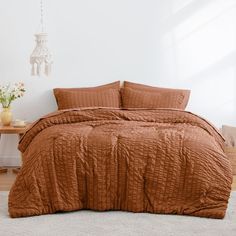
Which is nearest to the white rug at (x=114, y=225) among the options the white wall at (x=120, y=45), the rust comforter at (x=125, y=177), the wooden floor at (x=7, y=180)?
the rust comforter at (x=125, y=177)

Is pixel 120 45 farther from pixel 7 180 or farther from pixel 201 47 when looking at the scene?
pixel 7 180

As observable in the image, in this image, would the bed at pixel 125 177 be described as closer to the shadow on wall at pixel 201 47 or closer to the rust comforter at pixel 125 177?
the rust comforter at pixel 125 177

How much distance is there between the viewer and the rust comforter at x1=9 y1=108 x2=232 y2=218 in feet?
12.6

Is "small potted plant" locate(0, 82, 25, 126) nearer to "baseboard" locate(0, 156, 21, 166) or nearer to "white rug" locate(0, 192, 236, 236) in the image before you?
"baseboard" locate(0, 156, 21, 166)

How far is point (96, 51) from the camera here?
5.91 metres

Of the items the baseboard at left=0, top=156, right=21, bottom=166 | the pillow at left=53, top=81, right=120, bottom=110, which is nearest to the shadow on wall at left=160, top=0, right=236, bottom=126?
the pillow at left=53, top=81, right=120, bottom=110

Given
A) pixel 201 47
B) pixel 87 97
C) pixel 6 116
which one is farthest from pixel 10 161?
pixel 201 47

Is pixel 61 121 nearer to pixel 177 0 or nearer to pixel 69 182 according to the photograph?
pixel 69 182

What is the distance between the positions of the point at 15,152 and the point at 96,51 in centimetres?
137

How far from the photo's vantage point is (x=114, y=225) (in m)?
3.63

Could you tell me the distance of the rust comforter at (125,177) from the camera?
3.85 metres

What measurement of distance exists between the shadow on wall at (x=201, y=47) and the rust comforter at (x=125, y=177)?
203 centimetres

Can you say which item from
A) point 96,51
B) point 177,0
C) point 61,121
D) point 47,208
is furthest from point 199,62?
point 47,208

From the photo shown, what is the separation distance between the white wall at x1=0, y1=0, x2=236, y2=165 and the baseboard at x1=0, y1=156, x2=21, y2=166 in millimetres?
11
